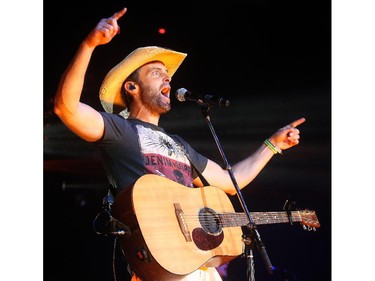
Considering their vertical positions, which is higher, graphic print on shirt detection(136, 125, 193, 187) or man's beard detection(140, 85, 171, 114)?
man's beard detection(140, 85, 171, 114)

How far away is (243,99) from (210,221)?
1107mm

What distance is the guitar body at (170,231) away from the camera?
1.92m

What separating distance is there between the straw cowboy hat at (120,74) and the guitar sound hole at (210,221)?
2.40ft

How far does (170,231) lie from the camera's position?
201 cm

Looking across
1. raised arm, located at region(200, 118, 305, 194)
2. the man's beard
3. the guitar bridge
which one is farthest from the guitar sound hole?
the man's beard

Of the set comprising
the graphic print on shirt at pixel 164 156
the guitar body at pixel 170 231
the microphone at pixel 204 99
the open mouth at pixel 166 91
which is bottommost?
the guitar body at pixel 170 231

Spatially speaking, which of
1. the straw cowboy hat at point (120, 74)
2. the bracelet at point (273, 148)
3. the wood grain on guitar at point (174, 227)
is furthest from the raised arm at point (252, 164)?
the straw cowboy hat at point (120, 74)

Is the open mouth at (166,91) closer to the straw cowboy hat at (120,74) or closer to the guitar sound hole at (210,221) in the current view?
the straw cowboy hat at (120,74)

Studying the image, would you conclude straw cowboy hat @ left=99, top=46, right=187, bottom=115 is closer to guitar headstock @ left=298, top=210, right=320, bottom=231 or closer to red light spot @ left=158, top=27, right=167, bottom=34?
red light spot @ left=158, top=27, right=167, bottom=34

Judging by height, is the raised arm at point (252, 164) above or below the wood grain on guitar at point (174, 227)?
above

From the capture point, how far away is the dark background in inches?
99.9

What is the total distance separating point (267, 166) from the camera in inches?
122

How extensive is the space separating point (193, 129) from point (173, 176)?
64 centimetres

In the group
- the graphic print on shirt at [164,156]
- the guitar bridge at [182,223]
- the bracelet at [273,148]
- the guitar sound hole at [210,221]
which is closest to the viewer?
the guitar bridge at [182,223]
